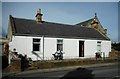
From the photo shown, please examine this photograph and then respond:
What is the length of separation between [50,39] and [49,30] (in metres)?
2.45

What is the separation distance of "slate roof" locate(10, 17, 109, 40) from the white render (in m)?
0.66

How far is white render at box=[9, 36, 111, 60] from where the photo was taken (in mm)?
25172

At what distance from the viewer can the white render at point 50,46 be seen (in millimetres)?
25172

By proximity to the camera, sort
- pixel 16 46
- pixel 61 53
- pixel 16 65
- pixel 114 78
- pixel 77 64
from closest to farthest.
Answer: pixel 114 78 → pixel 16 65 → pixel 77 64 → pixel 16 46 → pixel 61 53

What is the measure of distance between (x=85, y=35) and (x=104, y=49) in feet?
13.5

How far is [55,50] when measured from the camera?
27281 millimetres

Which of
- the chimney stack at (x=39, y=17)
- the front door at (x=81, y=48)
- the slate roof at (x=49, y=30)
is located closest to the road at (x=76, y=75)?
the slate roof at (x=49, y=30)

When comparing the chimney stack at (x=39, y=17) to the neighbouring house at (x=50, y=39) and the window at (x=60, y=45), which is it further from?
the window at (x=60, y=45)

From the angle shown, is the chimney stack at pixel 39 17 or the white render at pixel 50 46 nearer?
the white render at pixel 50 46

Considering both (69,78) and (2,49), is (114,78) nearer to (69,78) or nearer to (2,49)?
(69,78)

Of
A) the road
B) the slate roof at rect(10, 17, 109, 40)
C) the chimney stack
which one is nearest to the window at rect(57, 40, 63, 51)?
the slate roof at rect(10, 17, 109, 40)

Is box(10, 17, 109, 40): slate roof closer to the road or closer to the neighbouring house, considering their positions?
the neighbouring house

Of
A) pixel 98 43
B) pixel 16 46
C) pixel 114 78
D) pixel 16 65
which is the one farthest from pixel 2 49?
pixel 114 78

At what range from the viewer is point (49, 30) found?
29.2 meters
